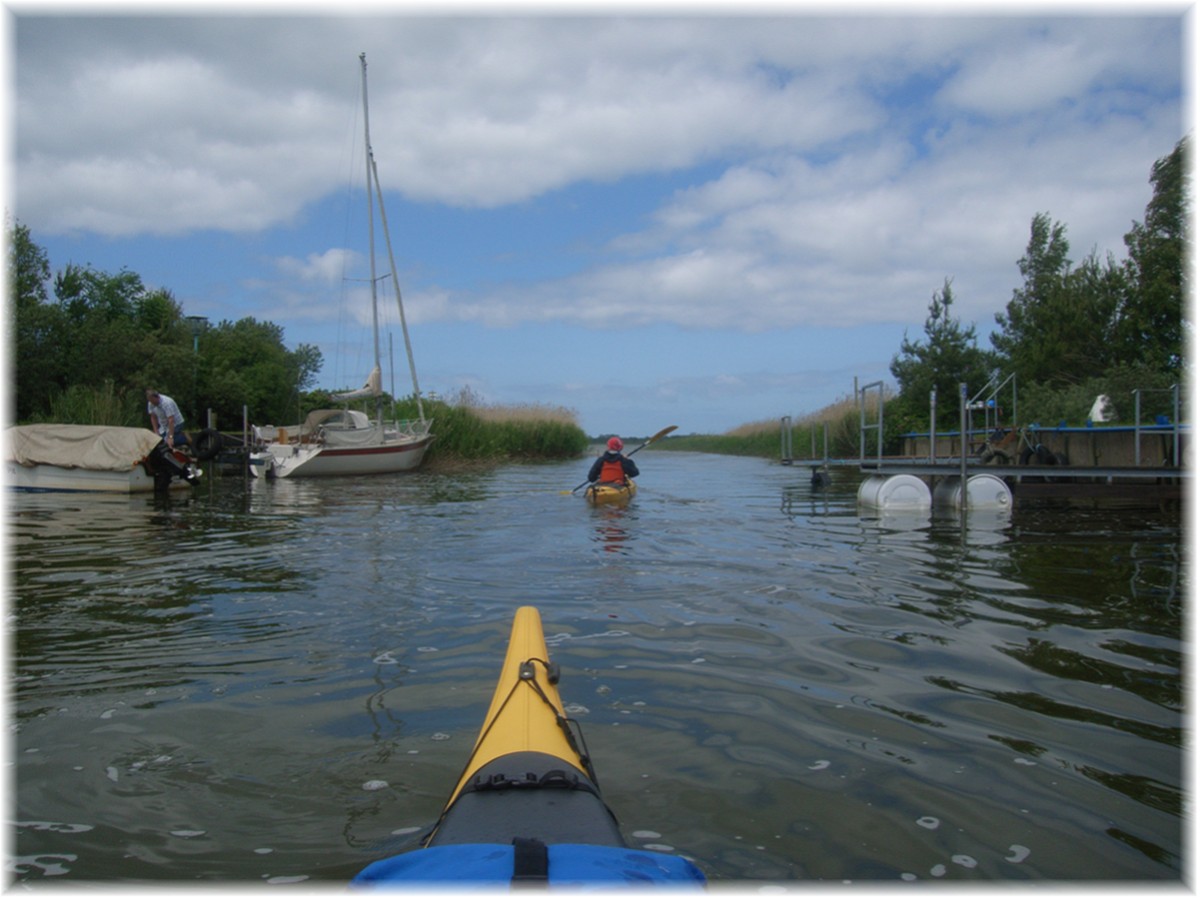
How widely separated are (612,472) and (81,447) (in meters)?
10.1

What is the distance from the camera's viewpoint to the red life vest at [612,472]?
13836 mm

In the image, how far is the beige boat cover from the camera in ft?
50.9

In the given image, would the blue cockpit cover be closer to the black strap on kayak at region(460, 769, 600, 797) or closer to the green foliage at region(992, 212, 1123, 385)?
the black strap on kayak at region(460, 769, 600, 797)

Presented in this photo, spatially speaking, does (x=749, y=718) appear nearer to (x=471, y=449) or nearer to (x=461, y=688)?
(x=461, y=688)

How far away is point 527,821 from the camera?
2.22m

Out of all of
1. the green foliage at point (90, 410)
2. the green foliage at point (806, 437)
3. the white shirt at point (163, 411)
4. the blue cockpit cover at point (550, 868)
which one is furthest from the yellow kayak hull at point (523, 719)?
the green foliage at point (90, 410)

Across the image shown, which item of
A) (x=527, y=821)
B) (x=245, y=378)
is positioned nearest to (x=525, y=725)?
(x=527, y=821)

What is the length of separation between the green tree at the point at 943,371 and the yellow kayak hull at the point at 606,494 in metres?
17.3

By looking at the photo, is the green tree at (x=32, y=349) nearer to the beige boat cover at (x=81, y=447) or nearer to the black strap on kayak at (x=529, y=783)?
the beige boat cover at (x=81, y=447)

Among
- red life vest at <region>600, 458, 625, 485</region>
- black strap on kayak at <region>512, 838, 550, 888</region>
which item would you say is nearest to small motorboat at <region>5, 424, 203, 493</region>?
red life vest at <region>600, 458, 625, 485</region>

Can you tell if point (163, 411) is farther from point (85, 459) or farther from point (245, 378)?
point (245, 378)

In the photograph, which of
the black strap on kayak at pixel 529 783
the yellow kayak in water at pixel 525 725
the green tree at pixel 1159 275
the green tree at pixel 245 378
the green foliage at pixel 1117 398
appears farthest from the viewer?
the green tree at pixel 245 378

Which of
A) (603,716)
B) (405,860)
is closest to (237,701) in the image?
(603,716)

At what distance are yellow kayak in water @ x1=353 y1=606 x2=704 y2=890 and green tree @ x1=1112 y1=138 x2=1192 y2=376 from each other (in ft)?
76.0
